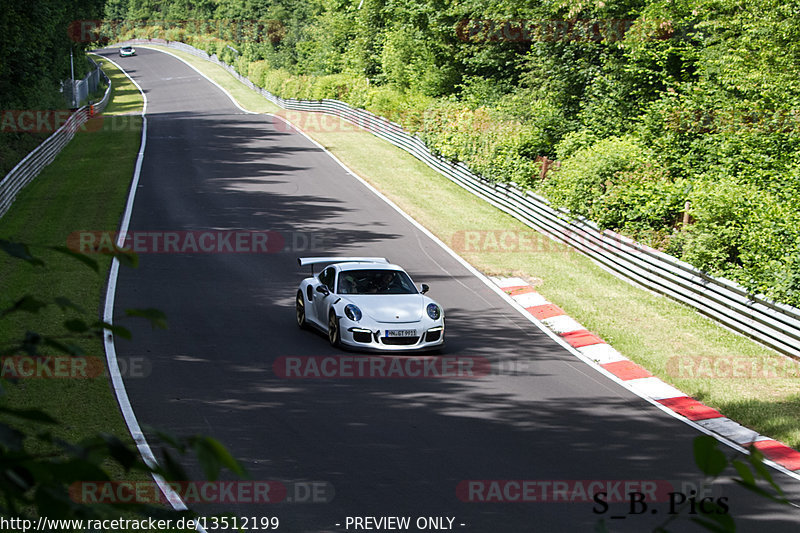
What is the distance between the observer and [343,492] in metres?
9.27

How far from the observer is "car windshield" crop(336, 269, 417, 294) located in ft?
53.0

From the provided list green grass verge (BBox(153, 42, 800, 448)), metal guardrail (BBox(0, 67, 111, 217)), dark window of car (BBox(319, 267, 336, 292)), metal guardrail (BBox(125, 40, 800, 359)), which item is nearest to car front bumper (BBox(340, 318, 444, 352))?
dark window of car (BBox(319, 267, 336, 292))

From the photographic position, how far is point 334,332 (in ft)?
50.4

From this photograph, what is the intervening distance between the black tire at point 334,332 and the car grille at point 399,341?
31.7 inches

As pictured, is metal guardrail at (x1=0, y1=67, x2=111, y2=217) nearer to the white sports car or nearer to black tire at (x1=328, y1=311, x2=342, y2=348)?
the white sports car

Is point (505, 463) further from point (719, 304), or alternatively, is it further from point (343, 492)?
point (719, 304)

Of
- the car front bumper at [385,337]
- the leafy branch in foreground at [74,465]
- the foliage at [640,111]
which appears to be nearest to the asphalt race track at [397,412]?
the car front bumper at [385,337]

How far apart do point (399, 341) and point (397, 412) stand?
2897 millimetres

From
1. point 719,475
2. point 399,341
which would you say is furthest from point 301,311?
point 719,475

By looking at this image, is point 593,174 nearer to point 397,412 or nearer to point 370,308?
point 370,308

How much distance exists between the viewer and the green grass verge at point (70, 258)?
11570 mm

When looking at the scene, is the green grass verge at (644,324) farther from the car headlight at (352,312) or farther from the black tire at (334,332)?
the black tire at (334,332)

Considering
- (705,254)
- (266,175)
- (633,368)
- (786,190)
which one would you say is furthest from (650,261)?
(266,175)

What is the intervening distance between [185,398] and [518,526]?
583 cm
